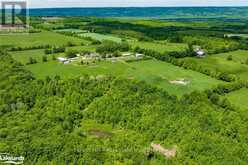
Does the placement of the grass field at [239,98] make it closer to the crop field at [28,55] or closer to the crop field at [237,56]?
the crop field at [237,56]

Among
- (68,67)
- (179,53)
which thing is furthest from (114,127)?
(179,53)

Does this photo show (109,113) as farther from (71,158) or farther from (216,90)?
(216,90)

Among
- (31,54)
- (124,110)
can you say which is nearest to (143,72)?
(124,110)

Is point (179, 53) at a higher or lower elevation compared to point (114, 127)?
higher

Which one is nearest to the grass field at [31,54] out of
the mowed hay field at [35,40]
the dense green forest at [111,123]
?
the mowed hay field at [35,40]

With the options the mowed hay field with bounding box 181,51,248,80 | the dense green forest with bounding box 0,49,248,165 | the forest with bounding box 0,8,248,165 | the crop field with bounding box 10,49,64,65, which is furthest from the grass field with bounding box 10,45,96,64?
the mowed hay field with bounding box 181,51,248,80

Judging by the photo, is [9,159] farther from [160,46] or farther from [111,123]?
[160,46]
